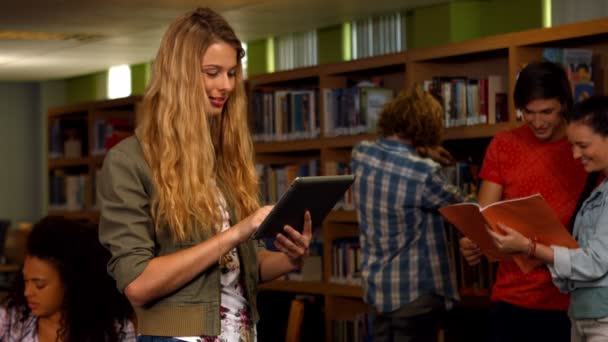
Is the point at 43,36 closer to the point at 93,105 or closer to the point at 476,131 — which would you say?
the point at 93,105

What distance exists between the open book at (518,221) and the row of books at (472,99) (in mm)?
1848

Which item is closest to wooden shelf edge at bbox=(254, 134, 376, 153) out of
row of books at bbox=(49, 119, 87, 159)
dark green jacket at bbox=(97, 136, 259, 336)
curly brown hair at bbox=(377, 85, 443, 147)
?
curly brown hair at bbox=(377, 85, 443, 147)

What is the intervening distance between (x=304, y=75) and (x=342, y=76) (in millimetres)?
255

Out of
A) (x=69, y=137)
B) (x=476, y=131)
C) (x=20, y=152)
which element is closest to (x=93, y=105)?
(x=69, y=137)

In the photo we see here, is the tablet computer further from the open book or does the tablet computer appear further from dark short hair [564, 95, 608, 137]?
dark short hair [564, 95, 608, 137]

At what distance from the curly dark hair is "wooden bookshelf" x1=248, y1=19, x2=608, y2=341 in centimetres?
222

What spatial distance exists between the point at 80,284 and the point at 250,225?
4.92 feet

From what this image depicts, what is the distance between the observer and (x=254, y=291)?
7.84 ft

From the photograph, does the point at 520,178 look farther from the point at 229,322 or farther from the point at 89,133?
the point at 89,133


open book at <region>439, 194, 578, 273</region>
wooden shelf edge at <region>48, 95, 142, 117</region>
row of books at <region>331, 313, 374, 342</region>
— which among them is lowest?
row of books at <region>331, 313, 374, 342</region>

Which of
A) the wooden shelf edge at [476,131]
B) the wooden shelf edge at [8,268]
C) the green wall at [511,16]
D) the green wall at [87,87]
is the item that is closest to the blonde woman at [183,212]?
the wooden shelf edge at [476,131]

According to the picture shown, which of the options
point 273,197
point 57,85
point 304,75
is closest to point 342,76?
point 304,75

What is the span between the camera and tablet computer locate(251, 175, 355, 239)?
2133 millimetres

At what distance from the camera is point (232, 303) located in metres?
2.32
